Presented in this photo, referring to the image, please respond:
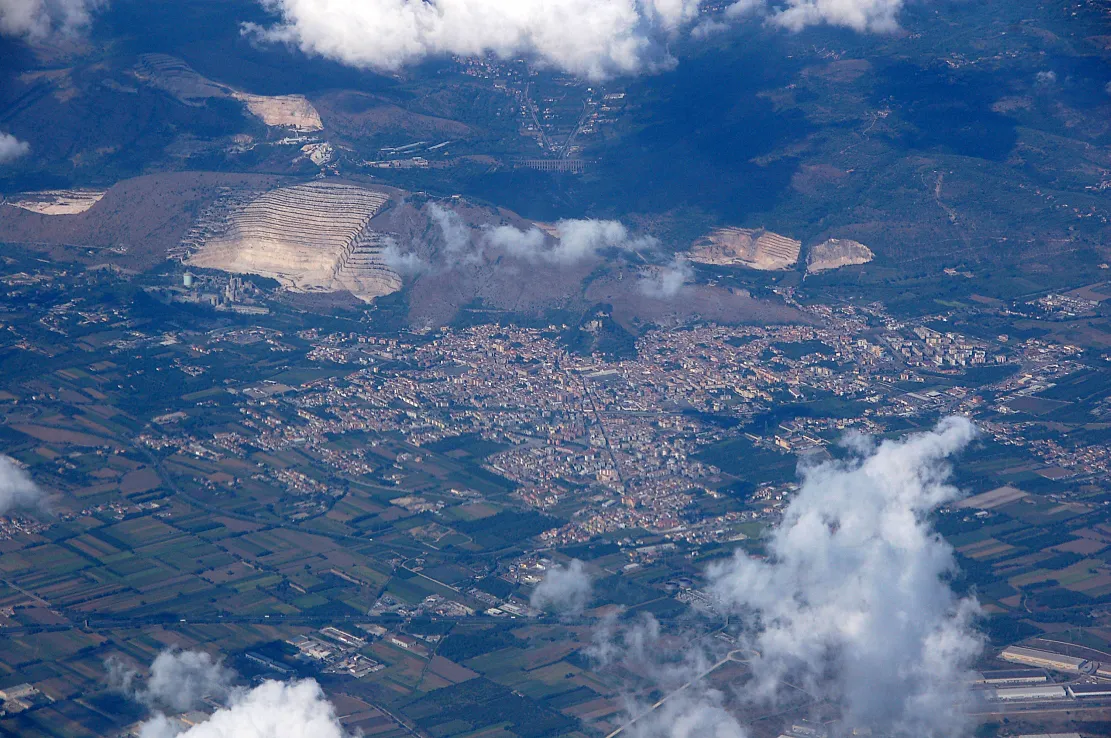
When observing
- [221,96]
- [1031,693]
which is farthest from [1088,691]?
[221,96]

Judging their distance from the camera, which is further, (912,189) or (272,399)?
(912,189)

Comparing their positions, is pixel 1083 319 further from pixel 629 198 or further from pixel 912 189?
pixel 629 198

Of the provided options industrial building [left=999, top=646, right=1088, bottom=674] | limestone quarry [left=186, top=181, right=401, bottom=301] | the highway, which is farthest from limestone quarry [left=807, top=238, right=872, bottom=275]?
the highway

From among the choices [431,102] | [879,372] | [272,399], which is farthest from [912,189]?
[272,399]

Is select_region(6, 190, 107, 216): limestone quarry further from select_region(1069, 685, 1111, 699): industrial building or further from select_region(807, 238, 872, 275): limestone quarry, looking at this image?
select_region(1069, 685, 1111, 699): industrial building

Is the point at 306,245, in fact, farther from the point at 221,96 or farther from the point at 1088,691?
the point at 1088,691
